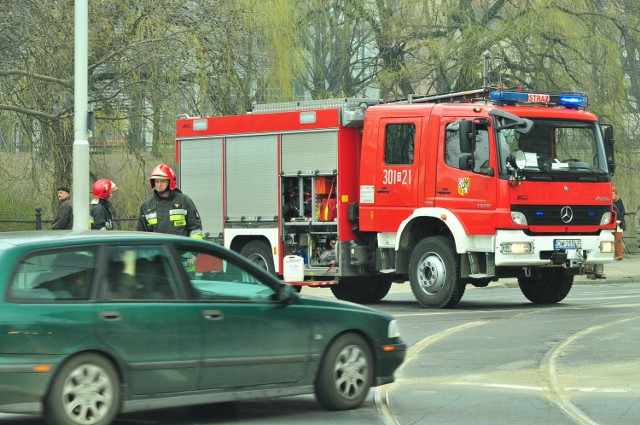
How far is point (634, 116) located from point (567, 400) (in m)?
25.3

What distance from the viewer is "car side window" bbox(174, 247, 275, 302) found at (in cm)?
856

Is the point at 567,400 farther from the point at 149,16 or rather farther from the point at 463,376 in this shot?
the point at 149,16

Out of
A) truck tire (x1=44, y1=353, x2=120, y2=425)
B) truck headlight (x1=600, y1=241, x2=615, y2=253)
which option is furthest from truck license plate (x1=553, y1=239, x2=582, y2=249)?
truck tire (x1=44, y1=353, x2=120, y2=425)

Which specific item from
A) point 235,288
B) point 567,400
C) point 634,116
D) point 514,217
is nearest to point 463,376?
point 567,400

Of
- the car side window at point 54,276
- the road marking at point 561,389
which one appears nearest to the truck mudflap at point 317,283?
the road marking at point 561,389

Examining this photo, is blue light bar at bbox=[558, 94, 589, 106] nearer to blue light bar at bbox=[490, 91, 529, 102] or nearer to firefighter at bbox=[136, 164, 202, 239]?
blue light bar at bbox=[490, 91, 529, 102]

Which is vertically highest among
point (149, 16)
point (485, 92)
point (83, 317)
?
point (149, 16)

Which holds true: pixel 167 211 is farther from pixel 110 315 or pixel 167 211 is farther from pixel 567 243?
pixel 567 243

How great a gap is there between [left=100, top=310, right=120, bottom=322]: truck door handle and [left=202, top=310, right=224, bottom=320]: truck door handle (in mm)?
666

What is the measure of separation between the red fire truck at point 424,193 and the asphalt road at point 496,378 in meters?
0.83

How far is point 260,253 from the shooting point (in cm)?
2011

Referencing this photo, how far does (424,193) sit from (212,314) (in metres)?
9.98

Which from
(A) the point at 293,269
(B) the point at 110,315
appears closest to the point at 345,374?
(B) the point at 110,315

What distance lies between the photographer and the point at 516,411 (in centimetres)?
920
